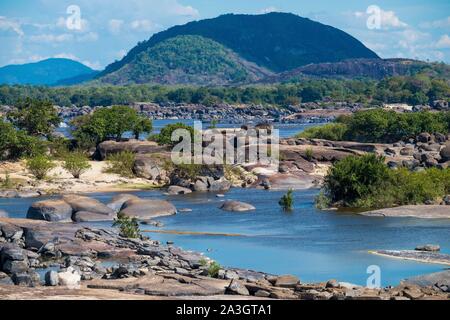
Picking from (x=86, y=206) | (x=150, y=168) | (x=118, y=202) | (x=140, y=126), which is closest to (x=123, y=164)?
(x=150, y=168)

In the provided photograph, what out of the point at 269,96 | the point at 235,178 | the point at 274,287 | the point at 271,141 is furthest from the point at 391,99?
the point at 274,287

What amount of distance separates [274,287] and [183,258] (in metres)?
6.65

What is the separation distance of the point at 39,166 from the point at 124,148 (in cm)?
964

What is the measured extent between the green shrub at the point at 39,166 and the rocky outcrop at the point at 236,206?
48.2ft

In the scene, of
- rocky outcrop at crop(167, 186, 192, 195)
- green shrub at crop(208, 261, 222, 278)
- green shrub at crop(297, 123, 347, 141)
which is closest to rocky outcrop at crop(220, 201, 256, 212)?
rocky outcrop at crop(167, 186, 192, 195)

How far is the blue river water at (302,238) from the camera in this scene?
29.5 m

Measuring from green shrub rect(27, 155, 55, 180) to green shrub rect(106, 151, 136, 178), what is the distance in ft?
13.8

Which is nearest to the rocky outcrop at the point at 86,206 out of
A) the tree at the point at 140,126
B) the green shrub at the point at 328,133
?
the tree at the point at 140,126

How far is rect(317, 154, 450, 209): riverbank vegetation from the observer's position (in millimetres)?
45625

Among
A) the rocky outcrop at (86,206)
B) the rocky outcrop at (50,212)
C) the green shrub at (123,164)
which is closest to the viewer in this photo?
the rocky outcrop at (50,212)

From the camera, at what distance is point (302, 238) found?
36625 mm

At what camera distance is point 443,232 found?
1449 inches

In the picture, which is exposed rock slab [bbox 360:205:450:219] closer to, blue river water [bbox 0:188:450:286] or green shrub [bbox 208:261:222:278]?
blue river water [bbox 0:188:450:286]

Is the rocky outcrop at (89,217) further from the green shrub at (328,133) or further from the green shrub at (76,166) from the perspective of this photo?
the green shrub at (328,133)
